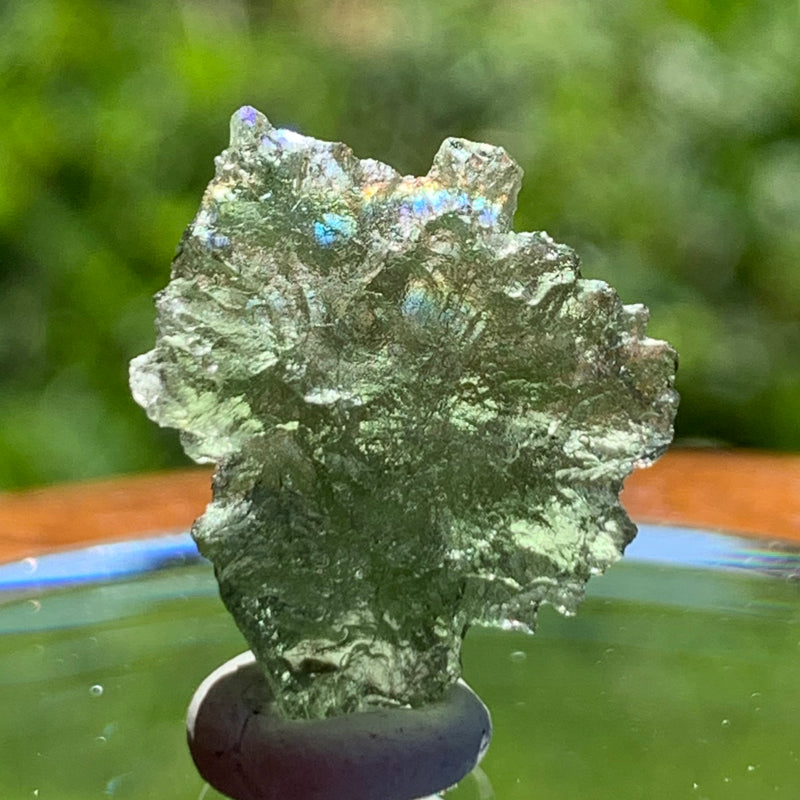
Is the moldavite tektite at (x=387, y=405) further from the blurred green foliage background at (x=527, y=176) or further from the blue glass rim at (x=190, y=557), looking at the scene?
the blurred green foliage background at (x=527, y=176)

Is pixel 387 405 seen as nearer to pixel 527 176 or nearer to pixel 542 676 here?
pixel 542 676

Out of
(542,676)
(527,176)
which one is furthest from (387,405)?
(527,176)

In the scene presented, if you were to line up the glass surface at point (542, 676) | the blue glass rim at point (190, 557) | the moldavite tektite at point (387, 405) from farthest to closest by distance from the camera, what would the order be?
1. the blue glass rim at point (190, 557)
2. the glass surface at point (542, 676)
3. the moldavite tektite at point (387, 405)

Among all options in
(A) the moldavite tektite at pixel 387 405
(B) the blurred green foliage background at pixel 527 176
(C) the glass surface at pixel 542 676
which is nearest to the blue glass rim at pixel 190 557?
(C) the glass surface at pixel 542 676

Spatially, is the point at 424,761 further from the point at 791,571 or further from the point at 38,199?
the point at 38,199

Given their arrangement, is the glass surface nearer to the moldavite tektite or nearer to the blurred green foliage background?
the moldavite tektite

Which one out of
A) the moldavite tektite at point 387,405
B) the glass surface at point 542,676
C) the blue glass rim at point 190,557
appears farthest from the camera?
the blue glass rim at point 190,557
